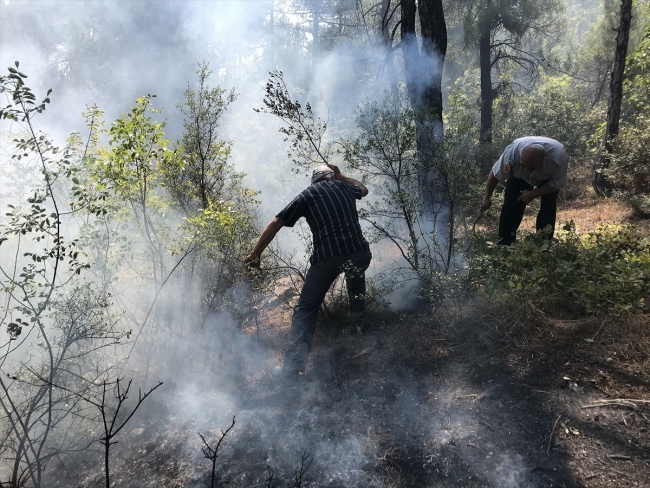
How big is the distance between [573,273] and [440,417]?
154 cm

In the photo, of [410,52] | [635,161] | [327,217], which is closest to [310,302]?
[327,217]

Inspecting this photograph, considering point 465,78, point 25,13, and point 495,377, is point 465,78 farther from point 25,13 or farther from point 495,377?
point 495,377

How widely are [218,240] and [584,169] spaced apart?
816cm

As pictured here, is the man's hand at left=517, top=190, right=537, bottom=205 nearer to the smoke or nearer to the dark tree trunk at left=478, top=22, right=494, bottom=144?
the smoke

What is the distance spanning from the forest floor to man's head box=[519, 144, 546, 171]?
1390 millimetres

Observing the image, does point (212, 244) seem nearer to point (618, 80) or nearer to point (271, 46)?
point (618, 80)

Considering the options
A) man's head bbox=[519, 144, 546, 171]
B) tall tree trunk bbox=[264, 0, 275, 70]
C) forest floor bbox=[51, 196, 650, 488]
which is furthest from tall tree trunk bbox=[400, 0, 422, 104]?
tall tree trunk bbox=[264, 0, 275, 70]

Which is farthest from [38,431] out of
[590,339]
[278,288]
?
[590,339]

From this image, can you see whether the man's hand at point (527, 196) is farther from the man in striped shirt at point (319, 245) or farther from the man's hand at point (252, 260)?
the man's hand at point (252, 260)

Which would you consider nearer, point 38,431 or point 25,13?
point 38,431

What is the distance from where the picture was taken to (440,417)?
246 cm

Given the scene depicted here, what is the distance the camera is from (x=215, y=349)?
13.4 ft

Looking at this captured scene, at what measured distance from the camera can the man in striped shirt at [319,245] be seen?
126 inches

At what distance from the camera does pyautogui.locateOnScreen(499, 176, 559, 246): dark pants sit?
388 centimetres
